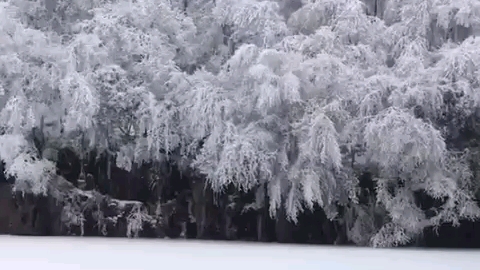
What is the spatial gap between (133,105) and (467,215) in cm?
660

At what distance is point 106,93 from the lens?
42.6 feet

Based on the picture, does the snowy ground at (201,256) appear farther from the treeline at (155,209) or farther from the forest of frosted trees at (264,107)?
the treeline at (155,209)

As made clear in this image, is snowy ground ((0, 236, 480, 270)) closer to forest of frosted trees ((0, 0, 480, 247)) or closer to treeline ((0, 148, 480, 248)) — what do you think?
forest of frosted trees ((0, 0, 480, 247))

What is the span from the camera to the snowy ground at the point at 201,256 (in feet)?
30.4

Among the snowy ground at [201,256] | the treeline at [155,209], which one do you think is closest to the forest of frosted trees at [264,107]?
the treeline at [155,209]

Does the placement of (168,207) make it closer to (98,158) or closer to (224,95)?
(98,158)

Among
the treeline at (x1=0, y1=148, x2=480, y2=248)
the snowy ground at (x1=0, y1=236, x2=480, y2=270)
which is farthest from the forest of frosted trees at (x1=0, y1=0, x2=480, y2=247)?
the snowy ground at (x1=0, y1=236, x2=480, y2=270)

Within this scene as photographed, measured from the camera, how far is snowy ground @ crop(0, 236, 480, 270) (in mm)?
9266

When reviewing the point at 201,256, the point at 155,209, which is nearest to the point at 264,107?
the point at 201,256

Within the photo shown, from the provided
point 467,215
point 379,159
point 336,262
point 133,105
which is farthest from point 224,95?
point 467,215

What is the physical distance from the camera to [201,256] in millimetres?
10586

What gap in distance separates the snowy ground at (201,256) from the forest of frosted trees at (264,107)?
971 millimetres

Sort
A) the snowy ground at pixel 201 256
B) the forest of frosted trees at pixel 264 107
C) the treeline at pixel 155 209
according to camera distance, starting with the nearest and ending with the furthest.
→ the snowy ground at pixel 201 256, the forest of frosted trees at pixel 264 107, the treeline at pixel 155 209

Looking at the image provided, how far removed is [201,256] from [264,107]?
305 cm
